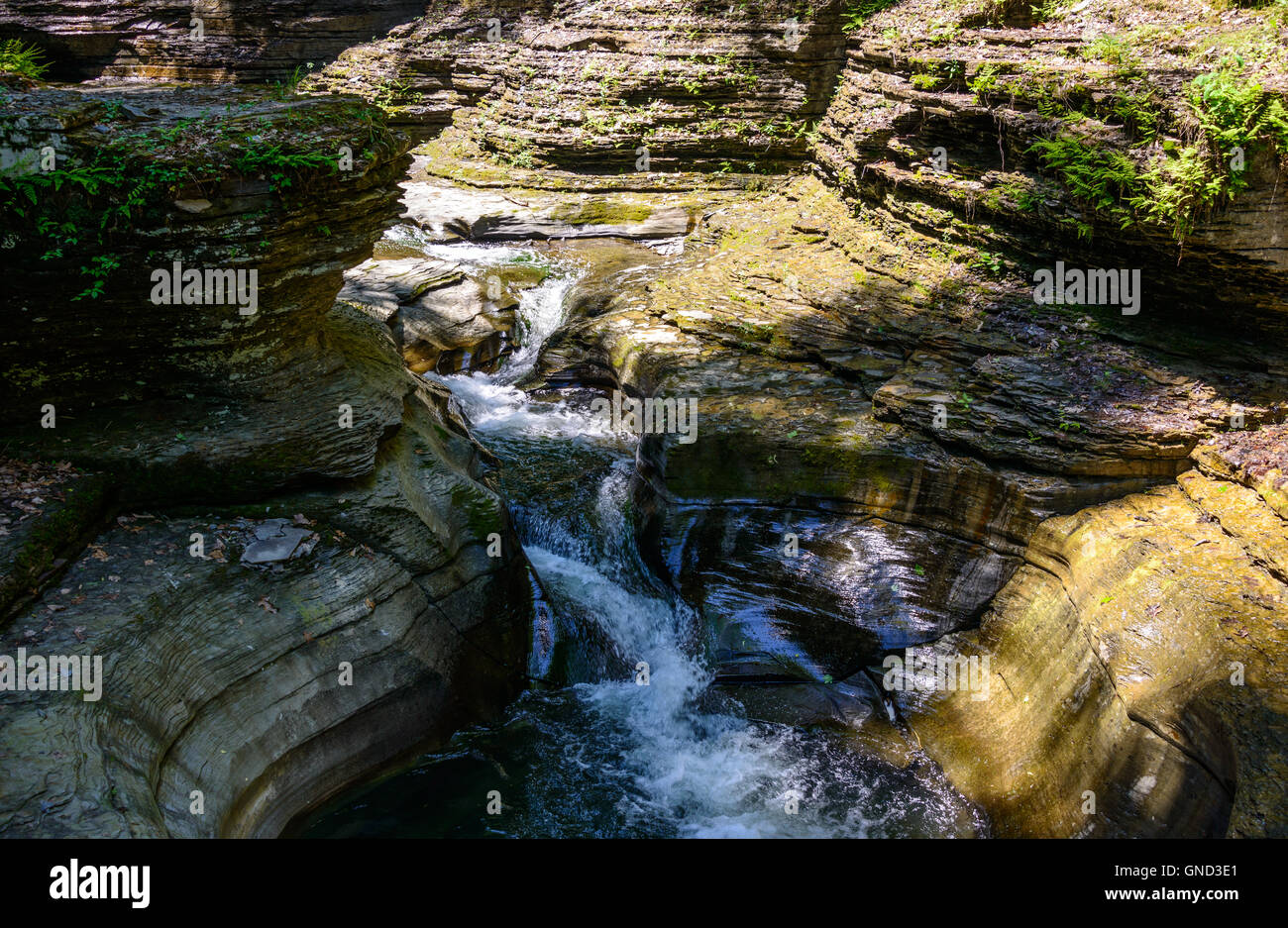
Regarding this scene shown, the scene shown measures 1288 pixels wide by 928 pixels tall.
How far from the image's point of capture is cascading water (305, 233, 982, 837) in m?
7.04

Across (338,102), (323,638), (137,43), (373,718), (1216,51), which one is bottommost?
(373,718)

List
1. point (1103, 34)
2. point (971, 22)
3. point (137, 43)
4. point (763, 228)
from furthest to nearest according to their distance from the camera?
1. point (137, 43)
2. point (763, 228)
3. point (971, 22)
4. point (1103, 34)

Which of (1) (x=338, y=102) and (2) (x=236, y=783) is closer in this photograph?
(2) (x=236, y=783)

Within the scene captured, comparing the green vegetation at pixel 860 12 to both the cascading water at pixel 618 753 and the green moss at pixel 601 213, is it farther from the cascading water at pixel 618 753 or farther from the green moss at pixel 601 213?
the cascading water at pixel 618 753

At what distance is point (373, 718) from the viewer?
275 inches

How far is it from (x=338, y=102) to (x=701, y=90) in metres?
10.8

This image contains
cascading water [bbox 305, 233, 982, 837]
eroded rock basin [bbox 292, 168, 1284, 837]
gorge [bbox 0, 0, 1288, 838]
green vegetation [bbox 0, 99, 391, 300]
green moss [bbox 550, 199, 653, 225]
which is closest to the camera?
gorge [bbox 0, 0, 1288, 838]

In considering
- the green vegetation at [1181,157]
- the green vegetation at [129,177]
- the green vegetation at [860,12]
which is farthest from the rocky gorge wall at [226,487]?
the green vegetation at [860,12]

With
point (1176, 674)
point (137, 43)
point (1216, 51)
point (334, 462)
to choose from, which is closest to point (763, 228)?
point (1216, 51)

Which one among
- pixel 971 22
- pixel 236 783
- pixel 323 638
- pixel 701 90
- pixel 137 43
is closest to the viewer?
pixel 236 783

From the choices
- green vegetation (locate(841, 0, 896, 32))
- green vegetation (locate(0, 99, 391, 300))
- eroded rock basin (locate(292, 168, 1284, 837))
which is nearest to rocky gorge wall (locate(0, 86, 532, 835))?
green vegetation (locate(0, 99, 391, 300))

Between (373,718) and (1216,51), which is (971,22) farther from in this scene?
(373,718)

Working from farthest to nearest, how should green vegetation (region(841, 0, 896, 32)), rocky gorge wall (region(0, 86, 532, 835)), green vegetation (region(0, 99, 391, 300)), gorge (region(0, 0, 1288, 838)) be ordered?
green vegetation (region(841, 0, 896, 32)) < green vegetation (region(0, 99, 391, 300)) < gorge (region(0, 0, 1288, 838)) < rocky gorge wall (region(0, 86, 532, 835))

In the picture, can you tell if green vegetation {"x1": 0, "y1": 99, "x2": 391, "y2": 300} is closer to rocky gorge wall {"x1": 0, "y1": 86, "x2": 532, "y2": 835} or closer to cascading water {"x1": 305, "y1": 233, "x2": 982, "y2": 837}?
rocky gorge wall {"x1": 0, "y1": 86, "x2": 532, "y2": 835}
